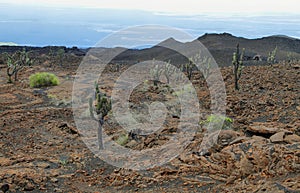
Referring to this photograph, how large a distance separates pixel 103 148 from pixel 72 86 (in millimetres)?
13821

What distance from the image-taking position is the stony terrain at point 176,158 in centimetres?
714

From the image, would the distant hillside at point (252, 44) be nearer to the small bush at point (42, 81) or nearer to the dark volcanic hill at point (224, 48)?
the dark volcanic hill at point (224, 48)

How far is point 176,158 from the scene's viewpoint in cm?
887

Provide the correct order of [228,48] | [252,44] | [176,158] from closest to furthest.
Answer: [176,158] → [228,48] → [252,44]

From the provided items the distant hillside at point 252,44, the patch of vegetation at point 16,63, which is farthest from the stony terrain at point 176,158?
the distant hillside at point 252,44

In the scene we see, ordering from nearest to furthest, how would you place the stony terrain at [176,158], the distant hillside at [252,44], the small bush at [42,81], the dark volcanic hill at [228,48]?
the stony terrain at [176,158]
the small bush at [42,81]
the dark volcanic hill at [228,48]
the distant hillside at [252,44]

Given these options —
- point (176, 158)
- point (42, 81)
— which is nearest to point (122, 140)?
point (176, 158)

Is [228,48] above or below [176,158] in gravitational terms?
above

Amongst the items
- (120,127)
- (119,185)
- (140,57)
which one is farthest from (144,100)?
(140,57)

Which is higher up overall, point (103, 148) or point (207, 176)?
point (207, 176)

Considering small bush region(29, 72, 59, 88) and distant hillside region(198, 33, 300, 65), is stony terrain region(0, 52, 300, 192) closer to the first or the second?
small bush region(29, 72, 59, 88)

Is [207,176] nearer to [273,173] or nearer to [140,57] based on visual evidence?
[273,173]

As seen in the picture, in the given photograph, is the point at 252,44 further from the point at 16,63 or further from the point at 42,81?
the point at 42,81

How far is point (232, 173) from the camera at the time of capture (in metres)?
7.36
